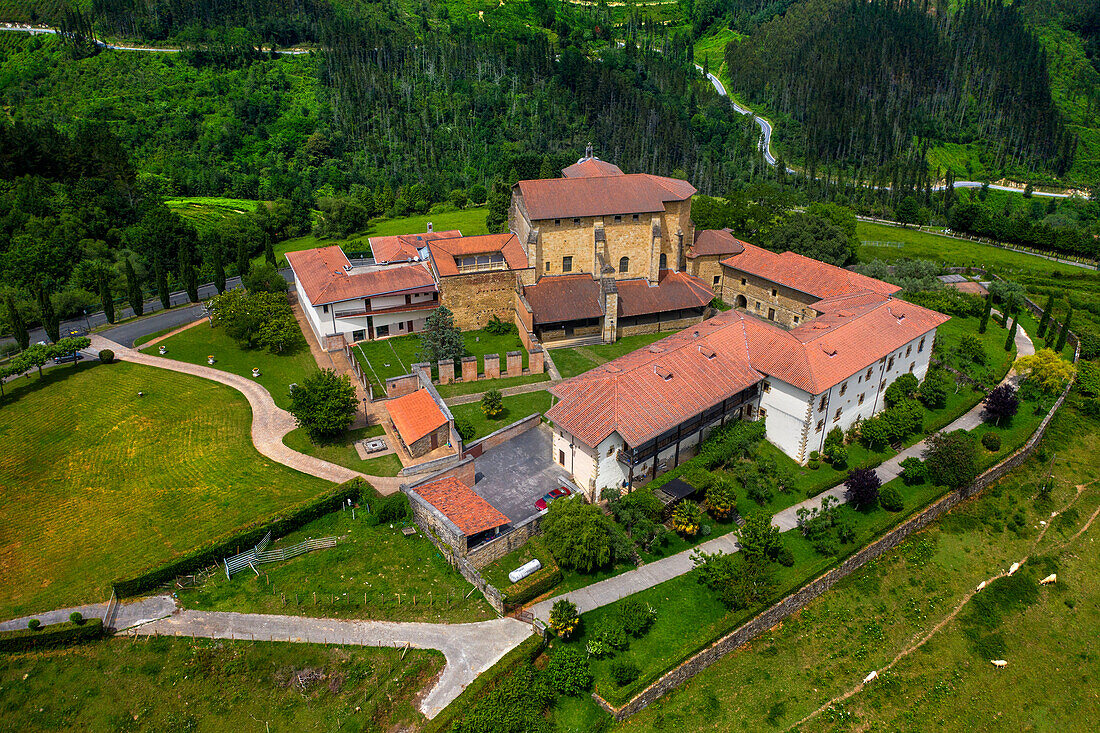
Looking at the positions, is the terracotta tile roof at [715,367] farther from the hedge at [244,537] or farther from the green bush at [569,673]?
the hedge at [244,537]

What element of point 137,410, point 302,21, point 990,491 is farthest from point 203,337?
point 302,21

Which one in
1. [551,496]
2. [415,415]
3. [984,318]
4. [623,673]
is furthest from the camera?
[984,318]

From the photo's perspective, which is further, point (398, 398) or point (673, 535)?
point (398, 398)

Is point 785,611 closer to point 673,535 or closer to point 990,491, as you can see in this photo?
point 673,535

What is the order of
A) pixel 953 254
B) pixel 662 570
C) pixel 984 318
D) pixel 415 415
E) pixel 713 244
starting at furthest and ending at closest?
pixel 953 254, pixel 713 244, pixel 984 318, pixel 415 415, pixel 662 570

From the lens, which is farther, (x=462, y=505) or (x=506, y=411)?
(x=506, y=411)

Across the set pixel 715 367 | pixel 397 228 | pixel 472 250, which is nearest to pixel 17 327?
pixel 472 250

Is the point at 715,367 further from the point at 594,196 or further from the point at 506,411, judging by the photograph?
the point at 594,196

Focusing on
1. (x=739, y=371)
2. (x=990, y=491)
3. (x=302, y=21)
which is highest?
(x=302, y=21)
